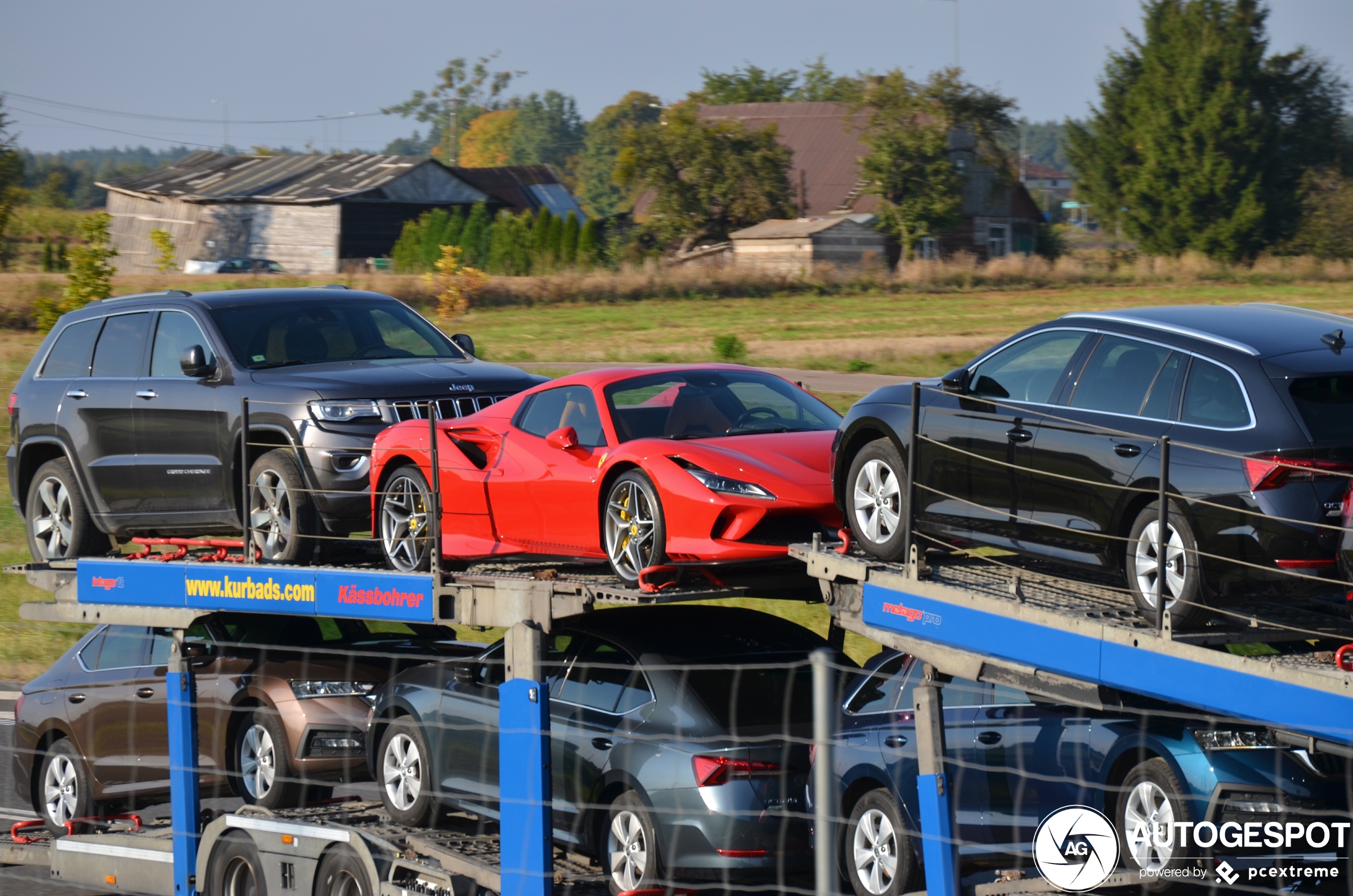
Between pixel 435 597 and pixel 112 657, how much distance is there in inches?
143

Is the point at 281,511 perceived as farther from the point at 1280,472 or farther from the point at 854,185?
the point at 854,185

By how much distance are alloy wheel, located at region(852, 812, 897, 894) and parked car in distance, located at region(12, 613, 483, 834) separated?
3.05 meters

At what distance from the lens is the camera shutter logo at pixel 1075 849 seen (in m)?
6.65

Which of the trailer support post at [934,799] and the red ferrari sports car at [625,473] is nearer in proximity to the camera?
the trailer support post at [934,799]

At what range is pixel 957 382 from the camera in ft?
26.4

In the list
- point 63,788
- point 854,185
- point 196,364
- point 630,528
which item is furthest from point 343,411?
point 854,185

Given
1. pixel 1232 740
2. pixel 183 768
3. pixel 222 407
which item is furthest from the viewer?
pixel 222 407

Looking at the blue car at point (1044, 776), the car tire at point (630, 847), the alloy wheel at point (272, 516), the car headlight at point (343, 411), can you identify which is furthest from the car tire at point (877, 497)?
Answer: the alloy wheel at point (272, 516)

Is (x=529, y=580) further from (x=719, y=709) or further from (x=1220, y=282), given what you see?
(x=1220, y=282)

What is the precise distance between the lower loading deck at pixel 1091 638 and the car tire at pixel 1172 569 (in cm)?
8

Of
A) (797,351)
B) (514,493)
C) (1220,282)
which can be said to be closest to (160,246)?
(797,351)

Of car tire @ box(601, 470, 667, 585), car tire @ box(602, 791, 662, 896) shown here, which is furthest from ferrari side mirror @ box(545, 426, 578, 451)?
car tire @ box(602, 791, 662, 896)

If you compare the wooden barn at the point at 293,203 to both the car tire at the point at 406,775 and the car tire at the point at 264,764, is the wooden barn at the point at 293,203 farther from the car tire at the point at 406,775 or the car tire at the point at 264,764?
the car tire at the point at 406,775

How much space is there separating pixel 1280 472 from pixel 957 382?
86.4 inches
